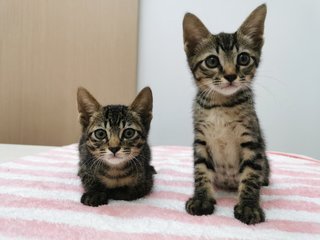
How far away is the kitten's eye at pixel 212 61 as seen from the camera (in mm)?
983

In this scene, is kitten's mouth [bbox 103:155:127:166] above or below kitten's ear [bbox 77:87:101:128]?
below

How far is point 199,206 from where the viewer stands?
0.90 metres

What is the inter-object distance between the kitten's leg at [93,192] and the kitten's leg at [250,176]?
0.40 metres

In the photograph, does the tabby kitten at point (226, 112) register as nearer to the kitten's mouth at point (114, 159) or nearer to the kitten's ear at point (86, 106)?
the kitten's mouth at point (114, 159)

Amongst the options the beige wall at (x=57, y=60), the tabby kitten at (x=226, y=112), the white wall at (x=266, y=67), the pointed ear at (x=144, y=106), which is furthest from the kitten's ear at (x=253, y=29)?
the beige wall at (x=57, y=60)

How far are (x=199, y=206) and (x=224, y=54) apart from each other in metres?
0.46

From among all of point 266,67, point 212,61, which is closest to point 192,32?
point 212,61

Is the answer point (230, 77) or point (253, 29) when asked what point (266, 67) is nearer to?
point (253, 29)

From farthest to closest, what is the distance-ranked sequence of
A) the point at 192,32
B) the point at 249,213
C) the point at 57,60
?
the point at 57,60 < the point at 192,32 < the point at 249,213

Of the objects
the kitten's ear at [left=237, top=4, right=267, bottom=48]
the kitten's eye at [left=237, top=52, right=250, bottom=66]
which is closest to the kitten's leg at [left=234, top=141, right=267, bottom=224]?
the kitten's eye at [left=237, top=52, right=250, bottom=66]

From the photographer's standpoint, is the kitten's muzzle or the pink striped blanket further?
the kitten's muzzle

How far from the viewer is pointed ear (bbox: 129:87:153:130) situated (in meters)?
1.09

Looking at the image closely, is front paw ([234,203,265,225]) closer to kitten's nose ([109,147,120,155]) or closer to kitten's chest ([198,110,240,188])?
kitten's chest ([198,110,240,188])

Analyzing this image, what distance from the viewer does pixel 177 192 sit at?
109 centimetres
